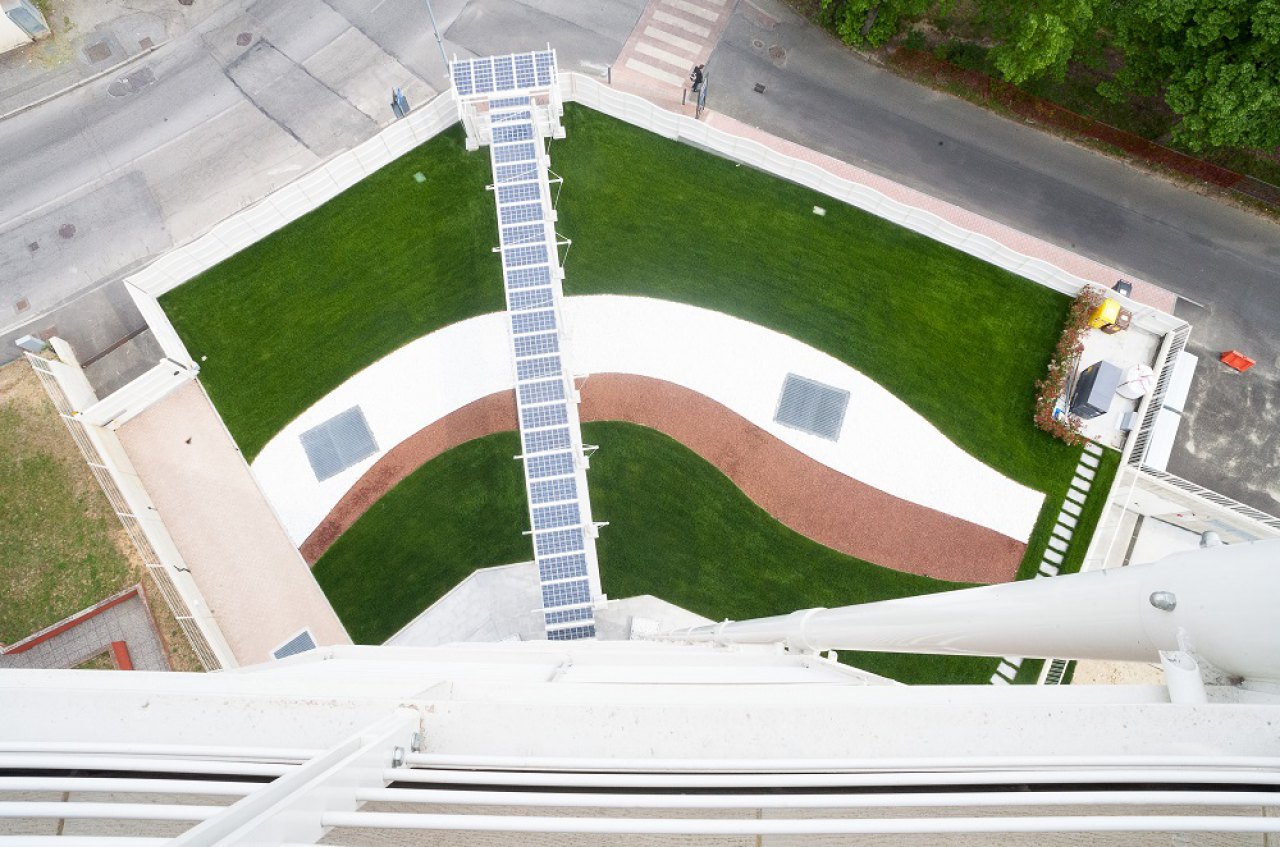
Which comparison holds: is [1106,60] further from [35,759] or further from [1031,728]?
[35,759]

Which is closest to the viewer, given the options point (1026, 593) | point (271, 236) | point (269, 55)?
point (1026, 593)

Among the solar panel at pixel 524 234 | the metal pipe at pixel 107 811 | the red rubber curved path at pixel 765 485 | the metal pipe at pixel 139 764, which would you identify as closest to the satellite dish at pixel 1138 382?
the red rubber curved path at pixel 765 485

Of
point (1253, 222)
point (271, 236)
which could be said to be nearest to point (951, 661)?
point (1253, 222)

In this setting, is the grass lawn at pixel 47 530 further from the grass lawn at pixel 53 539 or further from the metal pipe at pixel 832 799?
the metal pipe at pixel 832 799

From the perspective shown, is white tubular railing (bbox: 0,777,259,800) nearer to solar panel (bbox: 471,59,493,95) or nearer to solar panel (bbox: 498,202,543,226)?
solar panel (bbox: 498,202,543,226)

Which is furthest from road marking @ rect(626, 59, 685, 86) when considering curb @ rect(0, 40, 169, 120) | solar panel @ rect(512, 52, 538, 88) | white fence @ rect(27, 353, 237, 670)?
white fence @ rect(27, 353, 237, 670)

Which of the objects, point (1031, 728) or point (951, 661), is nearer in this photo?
point (1031, 728)
